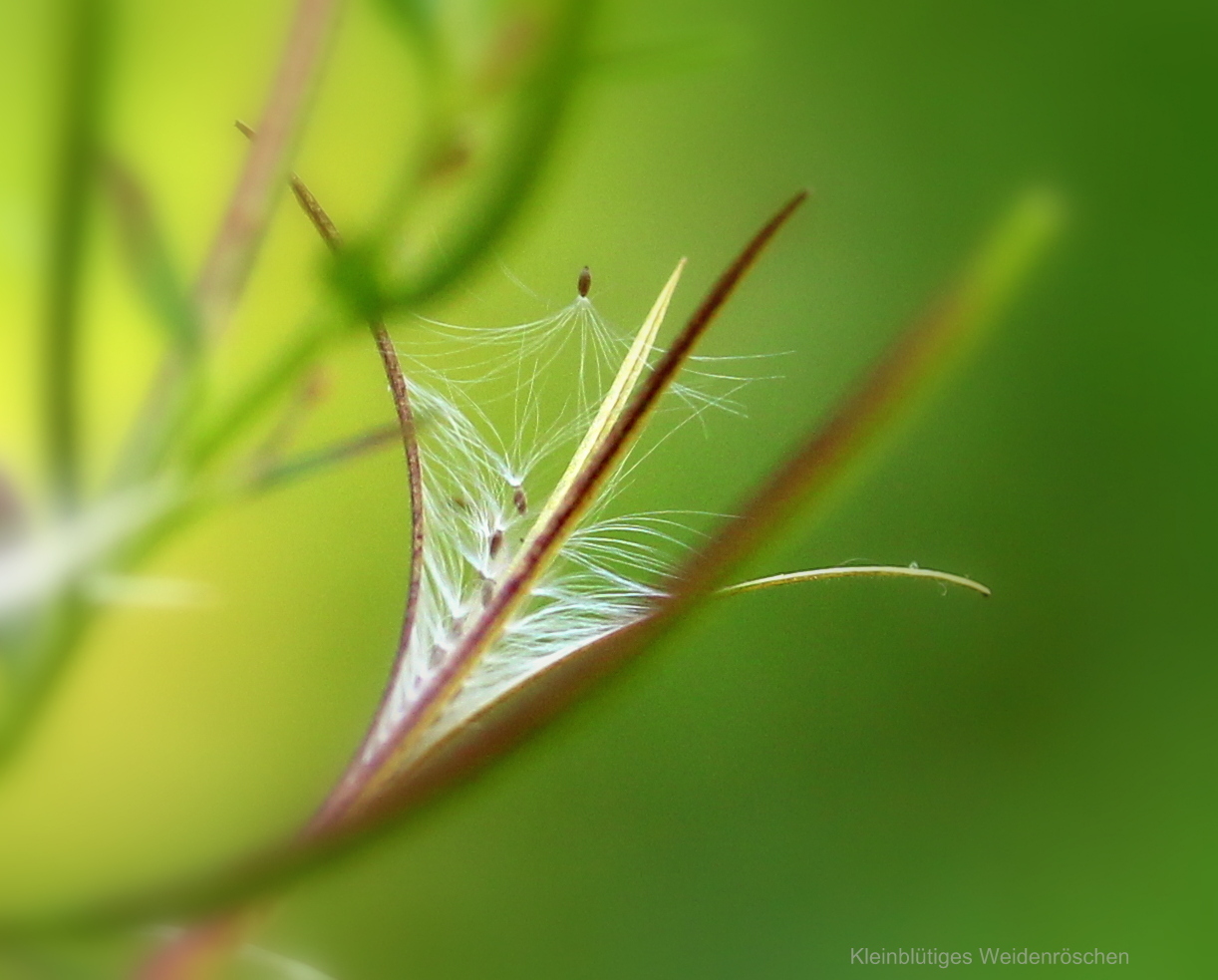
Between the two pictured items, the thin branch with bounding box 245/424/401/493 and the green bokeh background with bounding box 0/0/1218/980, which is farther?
the green bokeh background with bounding box 0/0/1218/980

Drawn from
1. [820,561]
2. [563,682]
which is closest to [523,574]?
[563,682]

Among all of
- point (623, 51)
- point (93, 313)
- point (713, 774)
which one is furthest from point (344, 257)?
point (713, 774)

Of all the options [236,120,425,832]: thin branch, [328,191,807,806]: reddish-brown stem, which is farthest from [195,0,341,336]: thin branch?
[328,191,807,806]: reddish-brown stem

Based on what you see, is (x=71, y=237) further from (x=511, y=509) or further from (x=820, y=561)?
(x=820, y=561)

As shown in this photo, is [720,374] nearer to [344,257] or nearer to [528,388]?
[528,388]

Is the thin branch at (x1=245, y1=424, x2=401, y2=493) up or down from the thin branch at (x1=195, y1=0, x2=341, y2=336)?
down

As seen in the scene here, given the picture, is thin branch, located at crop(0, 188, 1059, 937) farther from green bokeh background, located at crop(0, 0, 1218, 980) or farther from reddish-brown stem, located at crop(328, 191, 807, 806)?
green bokeh background, located at crop(0, 0, 1218, 980)

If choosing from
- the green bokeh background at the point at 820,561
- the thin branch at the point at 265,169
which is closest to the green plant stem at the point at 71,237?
the thin branch at the point at 265,169
